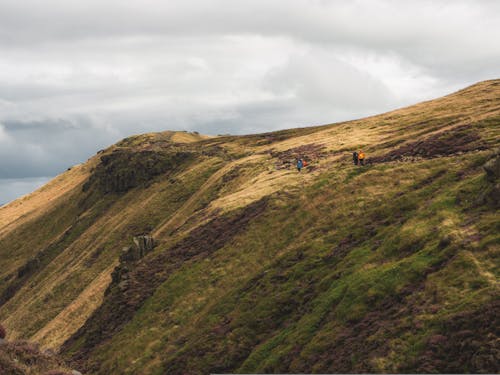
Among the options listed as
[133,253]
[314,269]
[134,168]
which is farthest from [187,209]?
[134,168]

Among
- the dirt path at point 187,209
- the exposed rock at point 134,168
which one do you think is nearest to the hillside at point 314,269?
the dirt path at point 187,209

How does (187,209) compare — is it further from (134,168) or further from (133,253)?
(134,168)

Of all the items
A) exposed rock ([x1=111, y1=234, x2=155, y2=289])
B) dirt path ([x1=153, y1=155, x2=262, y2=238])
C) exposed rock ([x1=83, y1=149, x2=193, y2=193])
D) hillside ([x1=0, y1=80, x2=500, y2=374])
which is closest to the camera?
hillside ([x1=0, y1=80, x2=500, y2=374])

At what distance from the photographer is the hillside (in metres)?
30.8

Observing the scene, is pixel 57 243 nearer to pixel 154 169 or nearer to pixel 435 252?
pixel 154 169

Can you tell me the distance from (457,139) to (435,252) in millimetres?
34857

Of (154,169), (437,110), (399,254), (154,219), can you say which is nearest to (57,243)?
(154,169)

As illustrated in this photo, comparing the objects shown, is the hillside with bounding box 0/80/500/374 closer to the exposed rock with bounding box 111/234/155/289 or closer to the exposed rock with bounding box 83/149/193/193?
the exposed rock with bounding box 111/234/155/289

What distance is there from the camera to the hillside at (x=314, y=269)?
101 feet

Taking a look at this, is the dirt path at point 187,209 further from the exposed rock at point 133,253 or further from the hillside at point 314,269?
the exposed rock at point 133,253

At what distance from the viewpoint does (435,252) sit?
36688 mm

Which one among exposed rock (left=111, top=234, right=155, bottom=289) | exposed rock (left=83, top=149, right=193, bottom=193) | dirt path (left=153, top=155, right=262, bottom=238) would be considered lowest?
exposed rock (left=111, top=234, right=155, bottom=289)

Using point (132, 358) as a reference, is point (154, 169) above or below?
above

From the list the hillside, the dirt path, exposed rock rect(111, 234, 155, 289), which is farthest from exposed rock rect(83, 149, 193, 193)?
exposed rock rect(111, 234, 155, 289)
